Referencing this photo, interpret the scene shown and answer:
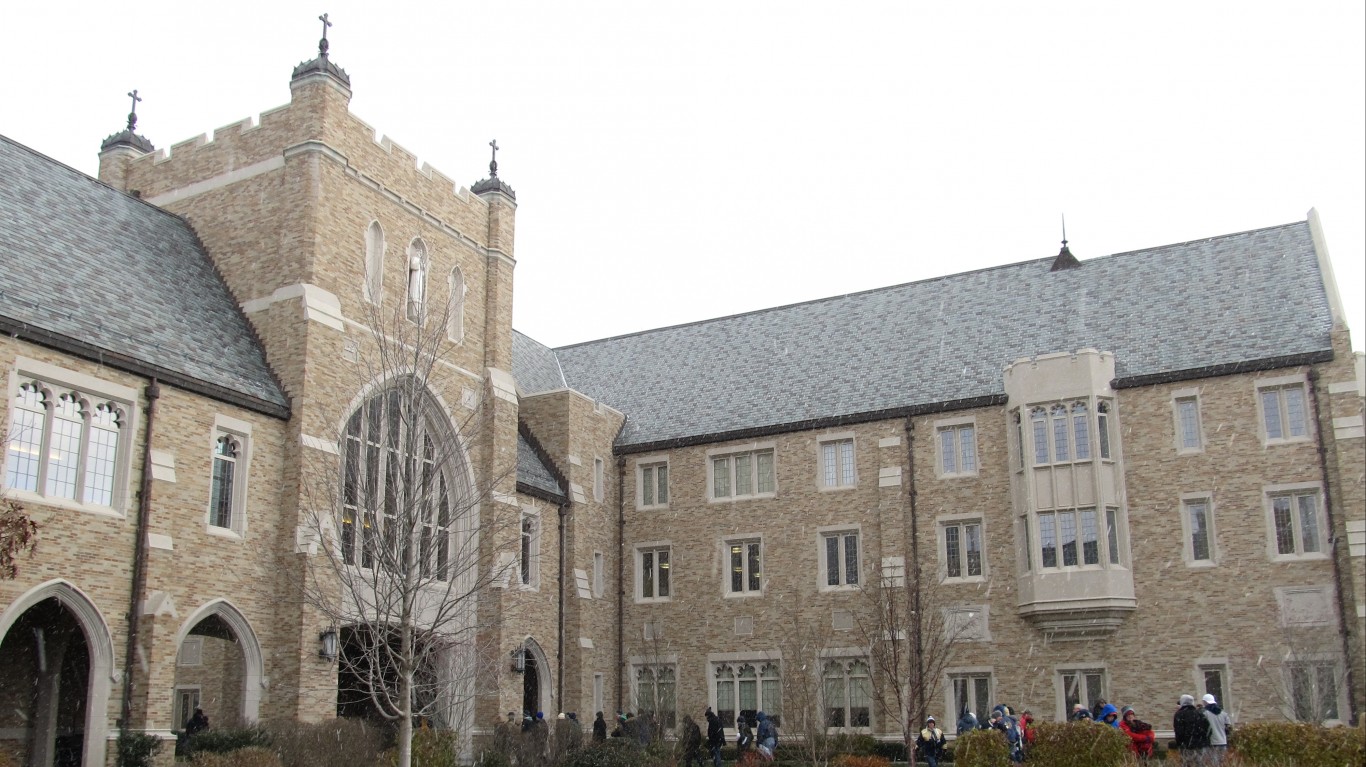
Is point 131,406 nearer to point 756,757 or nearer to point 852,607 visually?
point 756,757

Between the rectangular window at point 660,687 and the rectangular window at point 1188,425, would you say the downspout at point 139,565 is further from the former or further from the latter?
the rectangular window at point 1188,425

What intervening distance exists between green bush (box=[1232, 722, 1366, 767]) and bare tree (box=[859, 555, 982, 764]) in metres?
8.03

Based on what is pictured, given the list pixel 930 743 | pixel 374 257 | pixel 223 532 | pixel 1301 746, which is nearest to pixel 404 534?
pixel 223 532

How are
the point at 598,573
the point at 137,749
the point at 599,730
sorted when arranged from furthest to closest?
the point at 598,573 < the point at 599,730 < the point at 137,749

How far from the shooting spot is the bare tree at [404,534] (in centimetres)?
1770

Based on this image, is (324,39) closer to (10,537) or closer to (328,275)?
(328,275)

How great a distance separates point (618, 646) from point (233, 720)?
12.9m

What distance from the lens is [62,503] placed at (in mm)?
19719

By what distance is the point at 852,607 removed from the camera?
Result: 3075 cm

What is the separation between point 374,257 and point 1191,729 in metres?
18.6

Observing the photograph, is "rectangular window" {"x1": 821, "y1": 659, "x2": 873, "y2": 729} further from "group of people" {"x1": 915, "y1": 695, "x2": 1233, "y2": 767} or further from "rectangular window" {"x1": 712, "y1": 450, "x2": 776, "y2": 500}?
"group of people" {"x1": 915, "y1": 695, "x2": 1233, "y2": 767}

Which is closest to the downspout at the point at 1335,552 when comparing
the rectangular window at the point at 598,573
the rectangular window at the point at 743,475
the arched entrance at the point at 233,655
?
the rectangular window at the point at 743,475

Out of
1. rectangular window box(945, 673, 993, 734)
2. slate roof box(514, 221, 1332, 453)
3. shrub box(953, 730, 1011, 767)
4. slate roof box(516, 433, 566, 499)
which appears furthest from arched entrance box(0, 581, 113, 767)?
rectangular window box(945, 673, 993, 734)

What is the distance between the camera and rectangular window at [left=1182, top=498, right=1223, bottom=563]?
27.5 m
